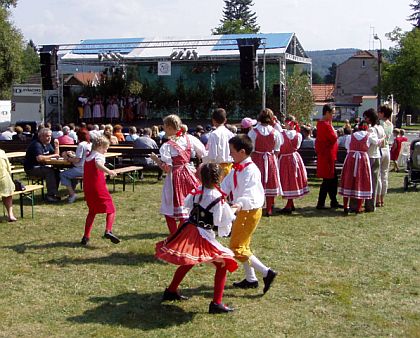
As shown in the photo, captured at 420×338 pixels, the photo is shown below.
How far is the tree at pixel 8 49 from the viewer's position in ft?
135

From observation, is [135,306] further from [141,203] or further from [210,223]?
[141,203]

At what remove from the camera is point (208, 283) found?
6215 millimetres

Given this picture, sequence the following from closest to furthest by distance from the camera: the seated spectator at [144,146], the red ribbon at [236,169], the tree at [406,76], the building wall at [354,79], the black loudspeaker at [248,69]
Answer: the red ribbon at [236,169], the seated spectator at [144,146], the black loudspeaker at [248,69], the tree at [406,76], the building wall at [354,79]

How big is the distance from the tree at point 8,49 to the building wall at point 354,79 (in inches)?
1885

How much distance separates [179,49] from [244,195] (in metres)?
22.5

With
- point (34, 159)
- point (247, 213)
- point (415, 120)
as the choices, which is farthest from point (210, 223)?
point (415, 120)

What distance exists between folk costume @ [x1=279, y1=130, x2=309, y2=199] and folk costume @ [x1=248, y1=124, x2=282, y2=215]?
17.6 inches

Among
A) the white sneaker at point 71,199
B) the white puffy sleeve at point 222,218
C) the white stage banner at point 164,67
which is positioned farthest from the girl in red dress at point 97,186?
the white stage banner at point 164,67

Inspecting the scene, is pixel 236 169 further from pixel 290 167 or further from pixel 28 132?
pixel 28 132

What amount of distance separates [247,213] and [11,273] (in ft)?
8.81

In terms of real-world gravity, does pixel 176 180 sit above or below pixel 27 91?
below

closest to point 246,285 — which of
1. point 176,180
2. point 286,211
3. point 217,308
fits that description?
point 217,308

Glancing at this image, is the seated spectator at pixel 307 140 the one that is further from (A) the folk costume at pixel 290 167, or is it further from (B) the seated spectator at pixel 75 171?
(B) the seated spectator at pixel 75 171

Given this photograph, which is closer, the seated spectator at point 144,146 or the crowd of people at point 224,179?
the crowd of people at point 224,179
